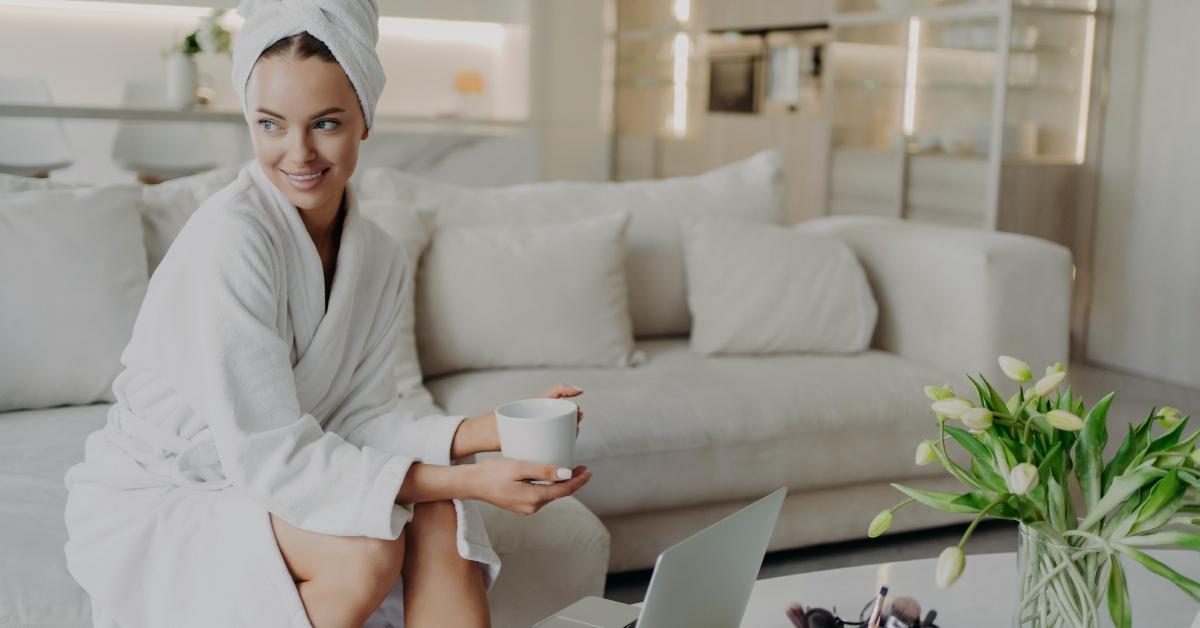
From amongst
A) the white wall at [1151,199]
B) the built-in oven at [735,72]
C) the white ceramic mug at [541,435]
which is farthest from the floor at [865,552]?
the built-in oven at [735,72]

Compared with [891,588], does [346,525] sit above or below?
above

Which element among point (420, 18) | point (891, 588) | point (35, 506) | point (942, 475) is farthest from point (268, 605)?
point (420, 18)

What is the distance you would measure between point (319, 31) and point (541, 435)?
0.54 m

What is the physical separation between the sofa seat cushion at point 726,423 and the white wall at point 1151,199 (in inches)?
89.4

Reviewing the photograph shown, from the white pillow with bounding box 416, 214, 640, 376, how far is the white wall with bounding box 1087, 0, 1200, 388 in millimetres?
2695

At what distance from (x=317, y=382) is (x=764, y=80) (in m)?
4.76

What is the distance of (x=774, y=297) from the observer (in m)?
2.68

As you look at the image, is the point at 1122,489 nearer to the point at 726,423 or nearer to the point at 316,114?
the point at 316,114

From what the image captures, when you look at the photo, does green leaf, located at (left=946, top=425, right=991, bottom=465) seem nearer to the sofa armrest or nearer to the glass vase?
the glass vase

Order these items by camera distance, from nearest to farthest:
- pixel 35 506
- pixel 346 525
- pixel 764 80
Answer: pixel 346 525, pixel 35 506, pixel 764 80

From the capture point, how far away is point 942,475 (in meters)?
2.52

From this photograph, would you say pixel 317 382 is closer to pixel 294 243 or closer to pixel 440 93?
pixel 294 243

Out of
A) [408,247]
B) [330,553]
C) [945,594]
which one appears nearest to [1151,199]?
[408,247]

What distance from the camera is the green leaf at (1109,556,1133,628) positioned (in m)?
1.02
